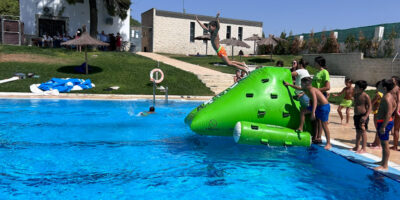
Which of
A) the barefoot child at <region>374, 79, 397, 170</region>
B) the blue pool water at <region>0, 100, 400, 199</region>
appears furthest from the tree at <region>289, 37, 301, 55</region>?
the barefoot child at <region>374, 79, 397, 170</region>

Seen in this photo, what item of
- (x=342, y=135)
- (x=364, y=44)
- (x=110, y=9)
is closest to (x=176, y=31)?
(x=110, y=9)

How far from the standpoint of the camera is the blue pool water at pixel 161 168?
5043 mm

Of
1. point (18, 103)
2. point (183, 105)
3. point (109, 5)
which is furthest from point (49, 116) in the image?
point (109, 5)

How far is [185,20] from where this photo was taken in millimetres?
37031

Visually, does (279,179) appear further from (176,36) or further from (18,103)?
(176,36)

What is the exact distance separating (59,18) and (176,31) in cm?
1310

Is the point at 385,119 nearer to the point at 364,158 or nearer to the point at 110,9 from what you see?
the point at 364,158

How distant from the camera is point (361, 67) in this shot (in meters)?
23.6

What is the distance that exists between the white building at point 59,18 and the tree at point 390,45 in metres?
24.1

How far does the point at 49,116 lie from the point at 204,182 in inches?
312

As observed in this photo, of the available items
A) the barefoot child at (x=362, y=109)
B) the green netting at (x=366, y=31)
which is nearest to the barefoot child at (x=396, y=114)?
the barefoot child at (x=362, y=109)

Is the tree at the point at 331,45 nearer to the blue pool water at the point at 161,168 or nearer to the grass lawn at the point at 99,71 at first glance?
the grass lawn at the point at 99,71

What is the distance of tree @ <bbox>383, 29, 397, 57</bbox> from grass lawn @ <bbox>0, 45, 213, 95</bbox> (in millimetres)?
→ 15957

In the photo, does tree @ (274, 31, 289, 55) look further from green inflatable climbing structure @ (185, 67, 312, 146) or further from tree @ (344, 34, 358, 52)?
green inflatable climbing structure @ (185, 67, 312, 146)
